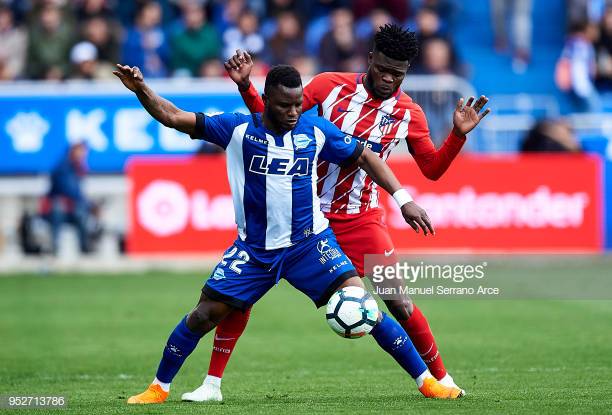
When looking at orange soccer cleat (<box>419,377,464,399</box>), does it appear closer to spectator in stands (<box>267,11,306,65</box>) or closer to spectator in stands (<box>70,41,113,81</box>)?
spectator in stands (<box>70,41,113,81</box>)

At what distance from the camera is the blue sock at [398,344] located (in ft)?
27.2

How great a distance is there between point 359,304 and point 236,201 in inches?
43.2

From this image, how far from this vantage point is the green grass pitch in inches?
321

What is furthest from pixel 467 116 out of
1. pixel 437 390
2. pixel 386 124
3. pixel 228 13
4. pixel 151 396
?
pixel 228 13

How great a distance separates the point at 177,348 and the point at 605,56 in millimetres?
15284

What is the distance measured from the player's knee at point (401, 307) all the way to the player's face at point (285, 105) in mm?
1480

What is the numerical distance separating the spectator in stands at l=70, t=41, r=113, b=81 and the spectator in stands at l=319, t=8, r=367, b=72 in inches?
142

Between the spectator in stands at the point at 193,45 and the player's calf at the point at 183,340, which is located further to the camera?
the spectator in stands at the point at 193,45

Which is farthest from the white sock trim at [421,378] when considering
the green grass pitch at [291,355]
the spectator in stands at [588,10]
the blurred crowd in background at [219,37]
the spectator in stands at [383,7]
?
the spectator in stands at [588,10]

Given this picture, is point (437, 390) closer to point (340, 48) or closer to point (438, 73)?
point (438, 73)

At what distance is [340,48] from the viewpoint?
67.0 feet

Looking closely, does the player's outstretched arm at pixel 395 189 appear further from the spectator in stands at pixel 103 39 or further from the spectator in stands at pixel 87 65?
the spectator in stands at pixel 103 39

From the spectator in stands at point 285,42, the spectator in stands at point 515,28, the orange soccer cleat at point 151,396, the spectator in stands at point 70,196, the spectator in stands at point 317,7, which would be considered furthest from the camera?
the spectator in stands at point 515,28

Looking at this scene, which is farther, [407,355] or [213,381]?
[213,381]
